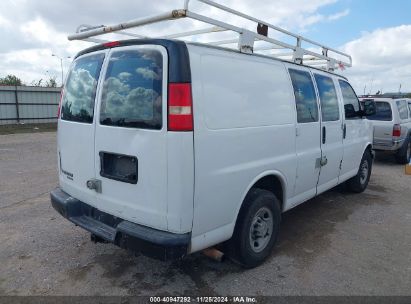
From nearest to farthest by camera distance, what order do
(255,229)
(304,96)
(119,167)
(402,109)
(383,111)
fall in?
(119,167) → (255,229) → (304,96) → (383,111) → (402,109)

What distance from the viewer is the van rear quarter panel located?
2.73 meters

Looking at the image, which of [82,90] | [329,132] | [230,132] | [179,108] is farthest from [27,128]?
[179,108]

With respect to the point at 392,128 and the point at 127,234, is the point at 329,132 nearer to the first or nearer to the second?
the point at 127,234

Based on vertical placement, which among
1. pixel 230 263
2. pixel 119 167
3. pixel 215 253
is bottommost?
pixel 230 263

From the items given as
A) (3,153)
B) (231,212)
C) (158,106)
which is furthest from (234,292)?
(3,153)

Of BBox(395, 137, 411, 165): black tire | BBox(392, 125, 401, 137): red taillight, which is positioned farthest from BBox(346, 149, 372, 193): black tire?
BBox(395, 137, 411, 165): black tire

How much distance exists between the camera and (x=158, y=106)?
265 centimetres

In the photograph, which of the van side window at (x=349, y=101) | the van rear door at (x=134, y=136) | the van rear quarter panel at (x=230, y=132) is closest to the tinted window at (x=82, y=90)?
the van rear door at (x=134, y=136)

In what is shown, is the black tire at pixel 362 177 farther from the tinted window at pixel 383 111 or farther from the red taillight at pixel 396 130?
the tinted window at pixel 383 111

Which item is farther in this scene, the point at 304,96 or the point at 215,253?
the point at 304,96

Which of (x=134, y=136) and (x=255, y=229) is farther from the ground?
(x=134, y=136)

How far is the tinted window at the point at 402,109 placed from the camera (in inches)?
363

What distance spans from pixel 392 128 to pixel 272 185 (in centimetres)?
653

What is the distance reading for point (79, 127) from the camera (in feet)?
10.8
